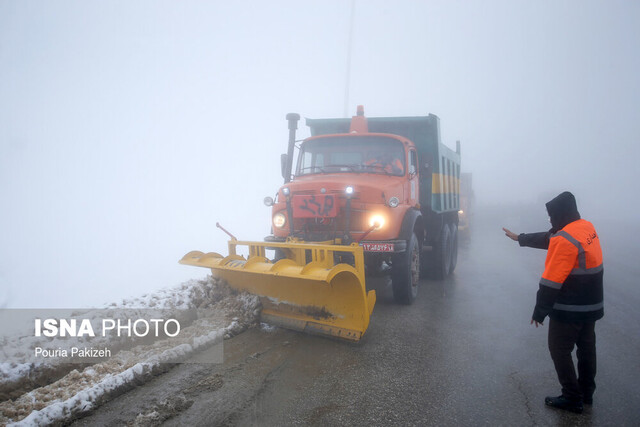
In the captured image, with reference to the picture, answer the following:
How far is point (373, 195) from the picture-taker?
5203mm

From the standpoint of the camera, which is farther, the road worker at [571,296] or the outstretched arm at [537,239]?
the outstretched arm at [537,239]

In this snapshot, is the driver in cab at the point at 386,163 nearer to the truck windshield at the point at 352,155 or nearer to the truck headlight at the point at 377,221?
the truck windshield at the point at 352,155

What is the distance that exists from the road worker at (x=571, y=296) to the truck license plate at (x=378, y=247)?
216 centimetres

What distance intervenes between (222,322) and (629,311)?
19.2 ft

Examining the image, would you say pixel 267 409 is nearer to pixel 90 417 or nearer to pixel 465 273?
pixel 90 417

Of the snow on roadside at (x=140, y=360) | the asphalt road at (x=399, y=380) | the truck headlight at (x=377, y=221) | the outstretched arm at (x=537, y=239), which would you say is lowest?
the asphalt road at (x=399, y=380)

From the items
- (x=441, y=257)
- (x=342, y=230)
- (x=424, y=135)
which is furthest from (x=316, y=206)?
(x=441, y=257)

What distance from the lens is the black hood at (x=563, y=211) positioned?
289 centimetres

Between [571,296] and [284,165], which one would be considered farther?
[284,165]

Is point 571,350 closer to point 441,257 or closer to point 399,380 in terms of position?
point 399,380

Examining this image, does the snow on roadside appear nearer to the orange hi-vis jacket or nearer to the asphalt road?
the asphalt road

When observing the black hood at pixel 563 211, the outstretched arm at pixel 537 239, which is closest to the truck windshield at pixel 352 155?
the outstretched arm at pixel 537 239

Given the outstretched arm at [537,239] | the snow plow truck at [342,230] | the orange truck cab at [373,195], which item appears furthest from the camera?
the orange truck cab at [373,195]

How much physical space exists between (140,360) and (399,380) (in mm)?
2414
